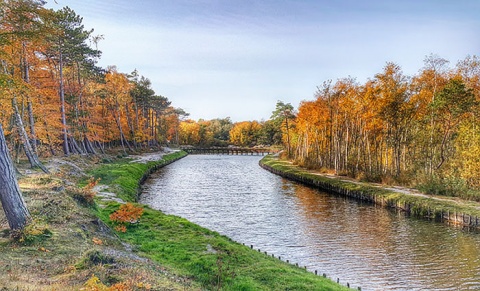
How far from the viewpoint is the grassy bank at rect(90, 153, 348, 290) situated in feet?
32.6

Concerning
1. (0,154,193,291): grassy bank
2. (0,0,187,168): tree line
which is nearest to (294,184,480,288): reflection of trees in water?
(0,154,193,291): grassy bank

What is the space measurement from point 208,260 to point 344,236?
403 inches

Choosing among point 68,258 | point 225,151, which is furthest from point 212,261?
point 225,151

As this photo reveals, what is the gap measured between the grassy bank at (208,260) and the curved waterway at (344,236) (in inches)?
122

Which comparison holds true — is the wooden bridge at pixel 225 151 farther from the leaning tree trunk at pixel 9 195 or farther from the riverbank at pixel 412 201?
the leaning tree trunk at pixel 9 195

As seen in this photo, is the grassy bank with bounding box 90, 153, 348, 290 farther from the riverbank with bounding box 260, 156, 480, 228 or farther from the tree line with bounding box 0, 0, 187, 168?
the riverbank with bounding box 260, 156, 480, 228

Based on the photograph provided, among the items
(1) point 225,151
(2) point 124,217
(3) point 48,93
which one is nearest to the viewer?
(2) point 124,217

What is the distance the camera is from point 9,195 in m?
9.52

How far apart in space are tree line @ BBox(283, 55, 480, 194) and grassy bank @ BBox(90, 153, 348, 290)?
66.4ft

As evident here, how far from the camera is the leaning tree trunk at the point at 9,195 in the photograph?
9352 mm

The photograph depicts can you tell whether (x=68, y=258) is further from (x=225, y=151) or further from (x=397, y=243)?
(x=225, y=151)

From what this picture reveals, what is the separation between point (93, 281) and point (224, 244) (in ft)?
25.0

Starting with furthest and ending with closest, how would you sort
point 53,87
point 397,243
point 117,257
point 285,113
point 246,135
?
point 246,135 → point 285,113 → point 53,87 → point 397,243 → point 117,257

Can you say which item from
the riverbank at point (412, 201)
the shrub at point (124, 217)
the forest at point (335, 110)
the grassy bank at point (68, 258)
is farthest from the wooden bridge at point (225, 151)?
the grassy bank at point (68, 258)
